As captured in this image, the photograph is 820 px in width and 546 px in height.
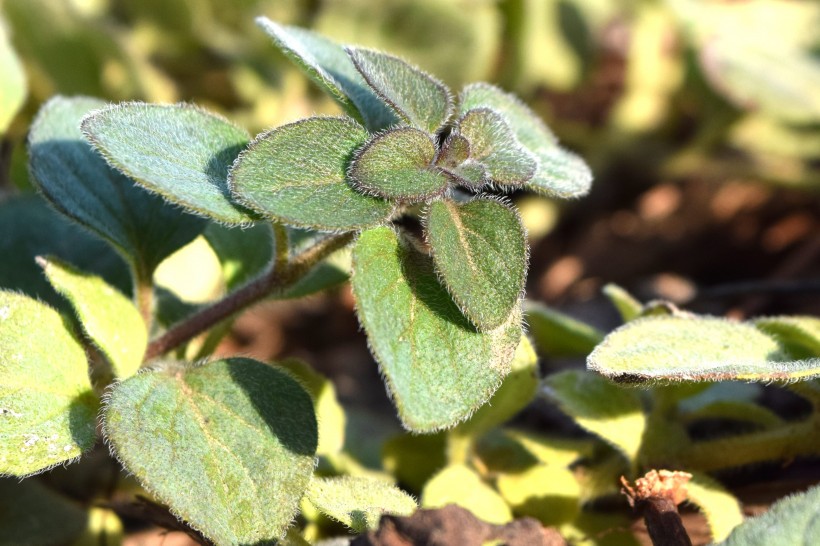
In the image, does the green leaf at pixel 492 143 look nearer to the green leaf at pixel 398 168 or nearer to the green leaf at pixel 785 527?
the green leaf at pixel 398 168

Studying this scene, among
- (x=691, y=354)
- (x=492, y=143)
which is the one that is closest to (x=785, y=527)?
(x=691, y=354)

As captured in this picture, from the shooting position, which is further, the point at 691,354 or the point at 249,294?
the point at 249,294

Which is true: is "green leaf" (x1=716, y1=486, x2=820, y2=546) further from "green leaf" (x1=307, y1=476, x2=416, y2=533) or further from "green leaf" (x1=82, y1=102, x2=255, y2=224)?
"green leaf" (x1=82, y1=102, x2=255, y2=224)

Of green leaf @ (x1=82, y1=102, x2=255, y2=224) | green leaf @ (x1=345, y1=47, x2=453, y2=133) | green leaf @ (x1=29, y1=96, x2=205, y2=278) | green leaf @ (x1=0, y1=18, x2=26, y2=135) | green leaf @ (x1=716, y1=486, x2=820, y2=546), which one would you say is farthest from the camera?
green leaf @ (x1=0, y1=18, x2=26, y2=135)

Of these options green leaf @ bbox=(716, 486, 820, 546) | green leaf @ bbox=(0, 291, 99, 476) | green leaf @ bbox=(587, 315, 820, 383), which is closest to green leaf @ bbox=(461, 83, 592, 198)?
green leaf @ bbox=(587, 315, 820, 383)

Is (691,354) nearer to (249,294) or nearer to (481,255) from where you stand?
(481,255)

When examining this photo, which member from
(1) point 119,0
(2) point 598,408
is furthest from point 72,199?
(1) point 119,0
